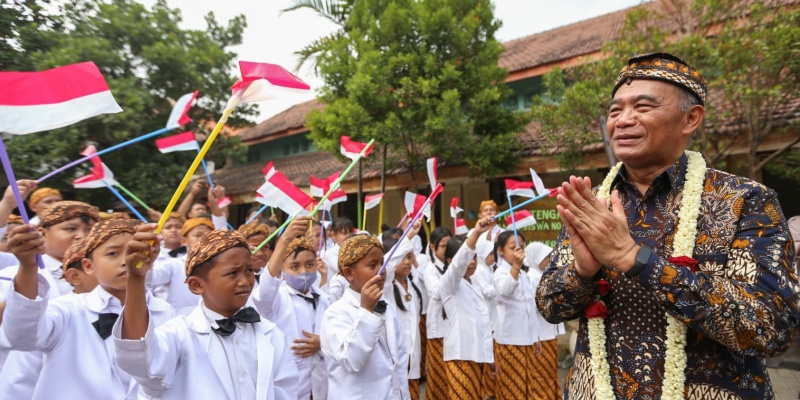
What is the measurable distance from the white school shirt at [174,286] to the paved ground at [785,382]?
3103mm

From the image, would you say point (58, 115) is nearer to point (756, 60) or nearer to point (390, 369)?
point (390, 369)

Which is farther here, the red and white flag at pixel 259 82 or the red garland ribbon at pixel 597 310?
the red and white flag at pixel 259 82

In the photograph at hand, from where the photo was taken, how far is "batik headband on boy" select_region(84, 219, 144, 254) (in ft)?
8.90

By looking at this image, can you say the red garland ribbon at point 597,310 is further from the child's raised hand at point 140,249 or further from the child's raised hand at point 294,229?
the child's raised hand at point 294,229

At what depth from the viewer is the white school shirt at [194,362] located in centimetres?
188

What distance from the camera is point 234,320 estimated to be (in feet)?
7.61

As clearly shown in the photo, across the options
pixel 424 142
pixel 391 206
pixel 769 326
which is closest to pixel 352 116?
pixel 424 142

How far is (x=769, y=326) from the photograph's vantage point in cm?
128

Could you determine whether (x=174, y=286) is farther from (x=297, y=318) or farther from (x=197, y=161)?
(x=197, y=161)

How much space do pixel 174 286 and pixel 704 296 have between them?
3969 millimetres

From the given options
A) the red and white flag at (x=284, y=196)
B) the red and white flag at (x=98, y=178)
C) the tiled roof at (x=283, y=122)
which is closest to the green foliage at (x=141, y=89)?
the tiled roof at (x=283, y=122)

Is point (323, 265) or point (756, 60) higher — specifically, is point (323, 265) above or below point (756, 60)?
below

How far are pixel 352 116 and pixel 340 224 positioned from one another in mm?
3376

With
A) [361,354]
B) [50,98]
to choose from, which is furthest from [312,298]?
[50,98]
